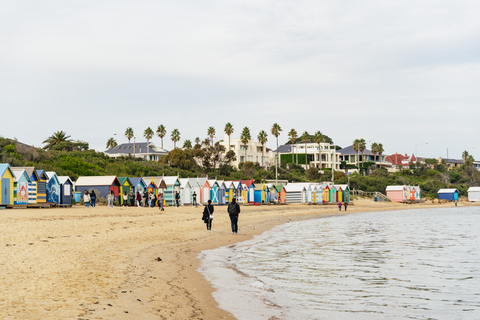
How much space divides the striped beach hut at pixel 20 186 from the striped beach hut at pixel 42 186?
1.26 m

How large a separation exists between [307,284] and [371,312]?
3.20 m

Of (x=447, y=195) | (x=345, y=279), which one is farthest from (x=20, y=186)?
(x=447, y=195)

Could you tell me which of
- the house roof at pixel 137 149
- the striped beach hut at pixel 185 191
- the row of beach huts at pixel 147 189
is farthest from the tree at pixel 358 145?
the striped beach hut at pixel 185 191

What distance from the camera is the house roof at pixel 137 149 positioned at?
119m

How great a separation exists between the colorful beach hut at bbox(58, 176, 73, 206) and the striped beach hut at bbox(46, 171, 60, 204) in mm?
640

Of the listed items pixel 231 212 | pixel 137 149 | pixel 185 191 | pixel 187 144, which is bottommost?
pixel 231 212

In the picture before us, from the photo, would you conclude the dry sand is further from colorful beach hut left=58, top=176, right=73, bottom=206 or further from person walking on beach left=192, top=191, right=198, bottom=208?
person walking on beach left=192, top=191, right=198, bottom=208

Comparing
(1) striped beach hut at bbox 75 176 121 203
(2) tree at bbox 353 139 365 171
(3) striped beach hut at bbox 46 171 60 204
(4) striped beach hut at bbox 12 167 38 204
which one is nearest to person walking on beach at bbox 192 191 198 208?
(1) striped beach hut at bbox 75 176 121 203

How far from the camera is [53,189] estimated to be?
43125 millimetres

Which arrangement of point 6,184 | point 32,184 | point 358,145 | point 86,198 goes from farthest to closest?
1. point 358,145
2. point 86,198
3. point 32,184
4. point 6,184

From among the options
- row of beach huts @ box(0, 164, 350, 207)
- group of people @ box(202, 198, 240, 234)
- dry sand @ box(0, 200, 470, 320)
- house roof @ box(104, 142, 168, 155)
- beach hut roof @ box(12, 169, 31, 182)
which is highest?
house roof @ box(104, 142, 168, 155)

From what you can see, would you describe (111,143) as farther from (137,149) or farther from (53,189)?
(53,189)

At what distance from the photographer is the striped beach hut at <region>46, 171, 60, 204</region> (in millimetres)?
42625

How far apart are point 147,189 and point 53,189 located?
1127cm
